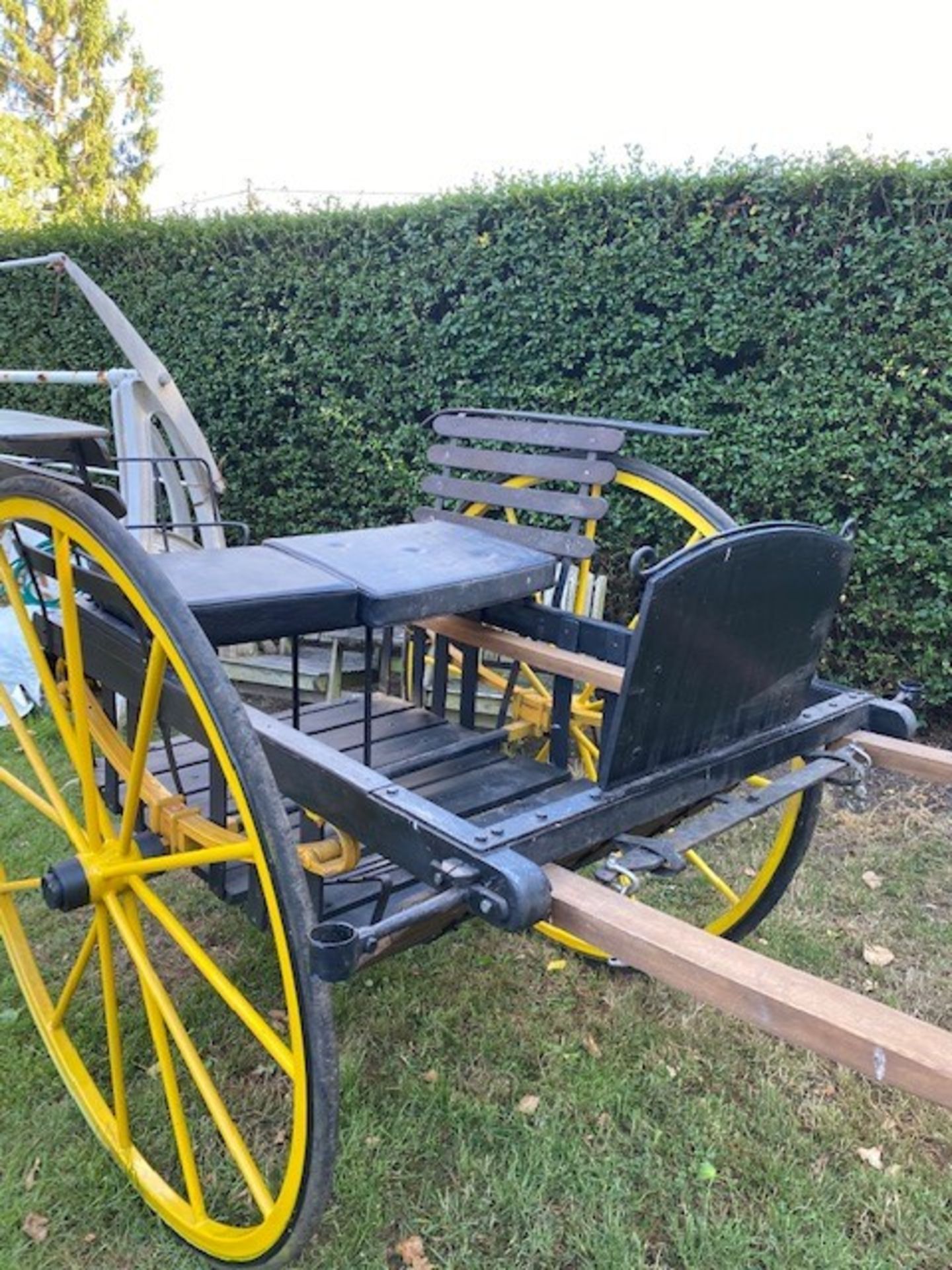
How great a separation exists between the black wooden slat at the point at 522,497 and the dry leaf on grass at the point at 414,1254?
163 cm

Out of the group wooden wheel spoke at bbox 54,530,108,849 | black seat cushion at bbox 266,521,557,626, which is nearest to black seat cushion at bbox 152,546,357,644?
black seat cushion at bbox 266,521,557,626

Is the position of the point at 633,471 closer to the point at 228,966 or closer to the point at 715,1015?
the point at 715,1015

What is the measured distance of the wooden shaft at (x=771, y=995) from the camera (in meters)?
0.85

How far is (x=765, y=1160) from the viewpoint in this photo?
1.78m

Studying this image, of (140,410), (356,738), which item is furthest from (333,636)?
(356,738)

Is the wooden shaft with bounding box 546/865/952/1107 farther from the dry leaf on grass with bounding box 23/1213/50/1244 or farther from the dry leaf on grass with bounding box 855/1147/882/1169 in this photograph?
the dry leaf on grass with bounding box 23/1213/50/1244

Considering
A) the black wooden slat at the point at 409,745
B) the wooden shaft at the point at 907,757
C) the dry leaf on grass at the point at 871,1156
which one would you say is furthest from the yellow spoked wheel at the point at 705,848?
the dry leaf on grass at the point at 871,1156

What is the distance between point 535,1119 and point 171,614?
1.34 meters

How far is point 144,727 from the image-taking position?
1.42m

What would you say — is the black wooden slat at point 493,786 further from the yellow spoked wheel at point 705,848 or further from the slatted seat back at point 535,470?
the slatted seat back at point 535,470

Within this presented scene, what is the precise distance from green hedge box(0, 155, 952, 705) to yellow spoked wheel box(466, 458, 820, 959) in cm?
96

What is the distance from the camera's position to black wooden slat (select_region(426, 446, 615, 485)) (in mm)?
2338

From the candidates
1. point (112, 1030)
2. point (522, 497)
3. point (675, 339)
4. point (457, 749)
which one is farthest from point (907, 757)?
point (675, 339)

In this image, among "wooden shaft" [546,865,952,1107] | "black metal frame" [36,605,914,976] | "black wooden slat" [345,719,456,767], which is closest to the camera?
"wooden shaft" [546,865,952,1107]
